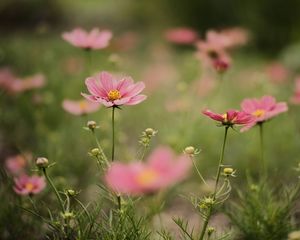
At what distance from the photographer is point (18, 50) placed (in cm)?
348

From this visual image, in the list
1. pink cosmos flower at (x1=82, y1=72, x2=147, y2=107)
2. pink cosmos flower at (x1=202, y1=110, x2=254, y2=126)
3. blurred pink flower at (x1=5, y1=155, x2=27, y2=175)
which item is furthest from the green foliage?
blurred pink flower at (x1=5, y1=155, x2=27, y2=175)

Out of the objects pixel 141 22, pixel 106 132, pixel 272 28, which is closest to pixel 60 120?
pixel 106 132

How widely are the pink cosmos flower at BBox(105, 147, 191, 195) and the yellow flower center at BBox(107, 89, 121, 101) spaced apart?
0.32 meters

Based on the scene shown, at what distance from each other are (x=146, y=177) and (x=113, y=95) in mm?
361

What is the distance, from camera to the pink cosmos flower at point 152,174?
78 centimetres

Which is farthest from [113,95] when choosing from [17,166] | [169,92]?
[169,92]

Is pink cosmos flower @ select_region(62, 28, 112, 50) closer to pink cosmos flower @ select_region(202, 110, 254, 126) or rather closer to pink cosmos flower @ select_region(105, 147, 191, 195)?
pink cosmos flower @ select_region(202, 110, 254, 126)

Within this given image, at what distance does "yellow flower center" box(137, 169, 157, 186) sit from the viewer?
79 centimetres

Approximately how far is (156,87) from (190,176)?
3.98 ft

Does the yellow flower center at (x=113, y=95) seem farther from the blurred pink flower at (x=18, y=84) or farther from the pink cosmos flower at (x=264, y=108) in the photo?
the blurred pink flower at (x=18, y=84)

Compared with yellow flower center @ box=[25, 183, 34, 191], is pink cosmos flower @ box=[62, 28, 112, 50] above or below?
above

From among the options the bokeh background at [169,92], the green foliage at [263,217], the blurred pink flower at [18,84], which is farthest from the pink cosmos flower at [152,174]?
the blurred pink flower at [18,84]

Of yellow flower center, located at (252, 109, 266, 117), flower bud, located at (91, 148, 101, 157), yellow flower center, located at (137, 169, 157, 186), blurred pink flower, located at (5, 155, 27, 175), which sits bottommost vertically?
yellow flower center, located at (137, 169, 157, 186)

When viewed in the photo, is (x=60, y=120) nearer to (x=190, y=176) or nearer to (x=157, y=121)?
(x=157, y=121)
